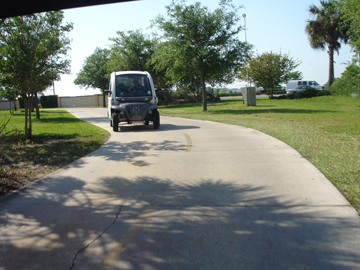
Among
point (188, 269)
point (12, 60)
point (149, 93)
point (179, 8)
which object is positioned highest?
point (179, 8)

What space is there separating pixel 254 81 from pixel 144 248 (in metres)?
40.1

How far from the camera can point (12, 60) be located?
1007 centimetres

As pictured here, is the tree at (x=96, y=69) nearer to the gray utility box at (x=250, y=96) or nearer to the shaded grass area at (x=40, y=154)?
the gray utility box at (x=250, y=96)

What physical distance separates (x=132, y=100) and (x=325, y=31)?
33.5 meters

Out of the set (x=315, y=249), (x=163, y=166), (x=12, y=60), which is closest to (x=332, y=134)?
(x=163, y=166)

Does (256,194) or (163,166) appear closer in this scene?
(256,194)

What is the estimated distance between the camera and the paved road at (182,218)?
3.38 meters

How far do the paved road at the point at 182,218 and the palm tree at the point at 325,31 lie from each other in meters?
36.6

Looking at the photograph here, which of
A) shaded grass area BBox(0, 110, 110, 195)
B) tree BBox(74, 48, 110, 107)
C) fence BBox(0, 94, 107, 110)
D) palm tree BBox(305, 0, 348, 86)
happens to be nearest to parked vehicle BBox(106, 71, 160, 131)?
shaded grass area BBox(0, 110, 110, 195)

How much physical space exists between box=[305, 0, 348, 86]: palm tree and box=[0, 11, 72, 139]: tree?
117 feet

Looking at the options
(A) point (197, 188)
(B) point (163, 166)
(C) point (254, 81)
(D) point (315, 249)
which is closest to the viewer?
(D) point (315, 249)

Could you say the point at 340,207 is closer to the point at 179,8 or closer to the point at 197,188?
the point at 197,188

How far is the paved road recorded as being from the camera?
3.38m

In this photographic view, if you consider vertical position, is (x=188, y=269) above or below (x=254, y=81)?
below
